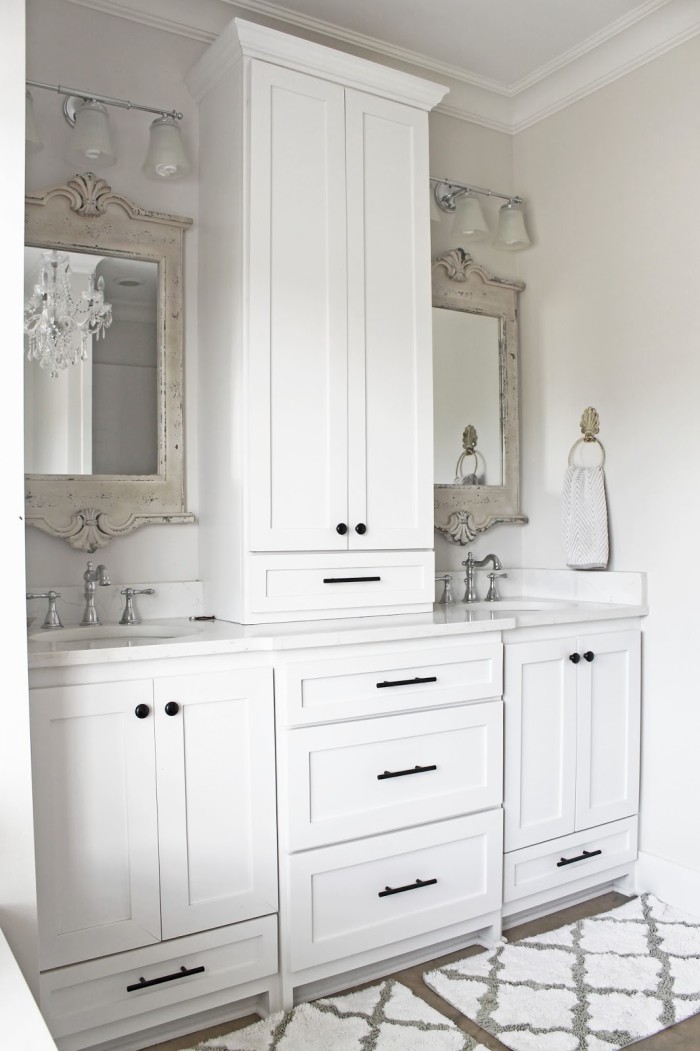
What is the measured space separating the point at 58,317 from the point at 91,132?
0.49 meters

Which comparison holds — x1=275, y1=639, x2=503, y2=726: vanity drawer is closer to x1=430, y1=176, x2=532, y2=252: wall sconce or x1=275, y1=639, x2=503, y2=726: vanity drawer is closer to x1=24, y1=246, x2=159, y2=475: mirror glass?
x1=24, y1=246, x2=159, y2=475: mirror glass

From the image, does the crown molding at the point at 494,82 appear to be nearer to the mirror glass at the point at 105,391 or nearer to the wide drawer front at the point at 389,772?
the mirror glass at the point at 105,391

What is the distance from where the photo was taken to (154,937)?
1888 millimetres

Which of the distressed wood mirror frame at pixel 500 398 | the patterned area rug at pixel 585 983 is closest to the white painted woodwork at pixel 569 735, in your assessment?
the patterned area rug at pixel 585 983

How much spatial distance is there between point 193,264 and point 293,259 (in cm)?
39

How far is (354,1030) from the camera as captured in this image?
197 cm

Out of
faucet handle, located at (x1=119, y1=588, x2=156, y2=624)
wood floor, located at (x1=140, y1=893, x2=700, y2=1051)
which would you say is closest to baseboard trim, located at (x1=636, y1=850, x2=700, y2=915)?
wood floor, located at (x1=140, y1=893, x2=700, y2=1051)

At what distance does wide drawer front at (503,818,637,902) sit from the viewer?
8.05 ft

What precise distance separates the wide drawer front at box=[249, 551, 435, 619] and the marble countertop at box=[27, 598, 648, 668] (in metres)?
0.05

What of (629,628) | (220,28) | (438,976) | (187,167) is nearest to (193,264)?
(187,167)

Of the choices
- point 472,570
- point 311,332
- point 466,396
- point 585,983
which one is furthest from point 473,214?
point 585,983

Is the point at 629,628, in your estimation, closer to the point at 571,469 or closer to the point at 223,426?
the point at 571,469

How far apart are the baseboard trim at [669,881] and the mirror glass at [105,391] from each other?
1933 mm

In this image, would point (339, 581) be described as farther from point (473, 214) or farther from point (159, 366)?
point (473, 214)
